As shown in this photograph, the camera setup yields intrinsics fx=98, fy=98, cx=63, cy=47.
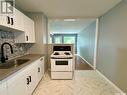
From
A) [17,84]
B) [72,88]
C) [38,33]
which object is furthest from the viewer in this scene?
[38,33]

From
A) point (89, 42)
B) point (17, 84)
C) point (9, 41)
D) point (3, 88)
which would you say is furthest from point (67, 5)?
point (89, 42)

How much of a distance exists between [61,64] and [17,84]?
1.84 m

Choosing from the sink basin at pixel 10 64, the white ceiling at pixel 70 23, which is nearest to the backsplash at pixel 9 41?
the sink basin at pixel 10 64

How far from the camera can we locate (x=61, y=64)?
3.25 meters

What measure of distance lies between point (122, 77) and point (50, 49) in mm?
2747

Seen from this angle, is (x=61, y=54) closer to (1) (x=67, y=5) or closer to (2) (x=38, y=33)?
(2) (x=38, y=33)

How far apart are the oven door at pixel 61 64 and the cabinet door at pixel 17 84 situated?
146 centimetres

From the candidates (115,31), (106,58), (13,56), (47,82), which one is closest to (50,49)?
(47,82)

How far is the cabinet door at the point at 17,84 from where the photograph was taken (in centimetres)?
134

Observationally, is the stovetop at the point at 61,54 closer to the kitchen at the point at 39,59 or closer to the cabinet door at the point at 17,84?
the kitchen at the point at 39,59

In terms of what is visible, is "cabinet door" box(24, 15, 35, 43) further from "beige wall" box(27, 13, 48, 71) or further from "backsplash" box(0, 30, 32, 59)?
"beige wall" box(27, 13, 48, 71)

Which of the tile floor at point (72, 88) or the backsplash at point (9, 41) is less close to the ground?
the backsplash at point (9, 41)

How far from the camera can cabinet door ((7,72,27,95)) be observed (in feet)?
4.41

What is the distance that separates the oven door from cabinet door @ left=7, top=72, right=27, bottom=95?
4.79 ft
